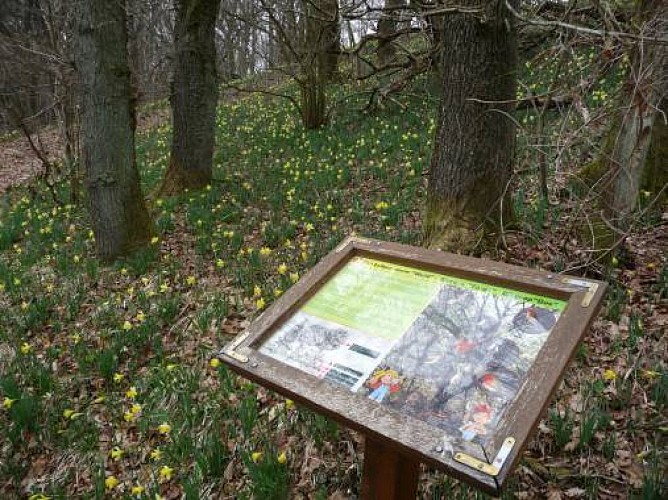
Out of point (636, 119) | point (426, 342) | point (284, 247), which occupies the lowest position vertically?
point (284, 247)

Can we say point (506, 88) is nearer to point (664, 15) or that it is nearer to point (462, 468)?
point (664, 15)

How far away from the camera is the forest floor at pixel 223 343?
2.61m

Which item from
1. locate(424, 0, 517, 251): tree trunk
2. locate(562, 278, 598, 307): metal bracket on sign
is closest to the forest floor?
locate(424, 0, 517, 251): tree trunk

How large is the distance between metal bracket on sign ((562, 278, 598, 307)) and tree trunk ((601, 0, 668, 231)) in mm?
1473

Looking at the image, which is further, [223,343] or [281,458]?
[223,343]

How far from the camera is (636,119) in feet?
10.4

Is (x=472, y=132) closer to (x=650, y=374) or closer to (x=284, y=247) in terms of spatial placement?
(x=650, y=374)

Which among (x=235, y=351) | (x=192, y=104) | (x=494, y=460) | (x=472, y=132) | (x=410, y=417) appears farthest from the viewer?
(x=192, y=104)

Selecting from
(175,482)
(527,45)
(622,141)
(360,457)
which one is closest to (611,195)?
(622,141)

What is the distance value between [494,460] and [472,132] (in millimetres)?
2808

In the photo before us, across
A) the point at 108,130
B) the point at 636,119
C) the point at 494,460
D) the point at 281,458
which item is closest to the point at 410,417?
the point at 494,460

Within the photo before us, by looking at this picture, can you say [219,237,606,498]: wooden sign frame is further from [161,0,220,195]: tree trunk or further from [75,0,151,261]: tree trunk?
[161,0,220,195]: tree trunk

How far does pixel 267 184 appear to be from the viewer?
715cm

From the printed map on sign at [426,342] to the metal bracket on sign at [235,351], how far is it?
3.3 inches
